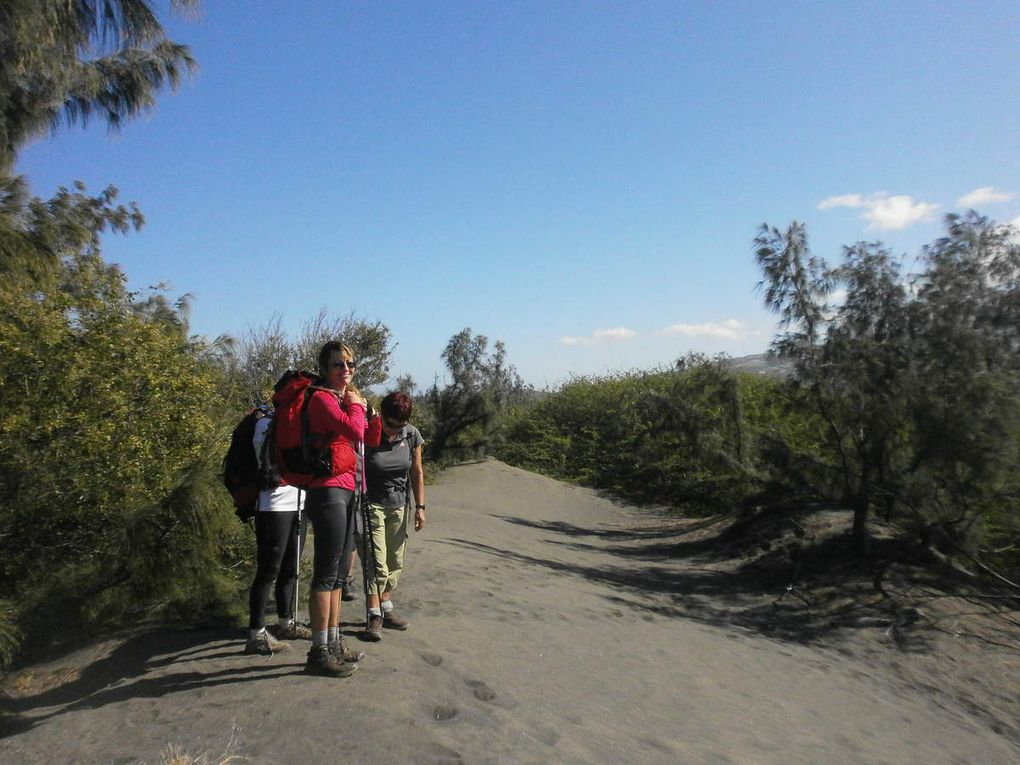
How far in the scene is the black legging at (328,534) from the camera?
3818mm

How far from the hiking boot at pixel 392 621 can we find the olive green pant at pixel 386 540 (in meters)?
0.16

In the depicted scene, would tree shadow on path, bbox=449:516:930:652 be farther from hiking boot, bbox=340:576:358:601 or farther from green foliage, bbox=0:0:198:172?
green foliage, bbox=0:0:198:172

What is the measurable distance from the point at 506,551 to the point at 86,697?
267 inches

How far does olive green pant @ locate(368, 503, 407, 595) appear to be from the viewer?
484 cm

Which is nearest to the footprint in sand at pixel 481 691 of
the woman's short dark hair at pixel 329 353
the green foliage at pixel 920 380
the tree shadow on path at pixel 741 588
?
the woman's short dark hair at pixel 329 353

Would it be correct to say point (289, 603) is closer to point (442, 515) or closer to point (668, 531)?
point (442, 515)

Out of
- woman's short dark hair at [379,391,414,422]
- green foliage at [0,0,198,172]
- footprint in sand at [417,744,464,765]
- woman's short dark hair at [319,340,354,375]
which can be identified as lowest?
footprint in sand at [417,744,464,765]

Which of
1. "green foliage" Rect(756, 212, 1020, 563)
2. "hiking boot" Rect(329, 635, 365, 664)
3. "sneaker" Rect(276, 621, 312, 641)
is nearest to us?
"hiking boot" Rect(329, 635, 365, 664)

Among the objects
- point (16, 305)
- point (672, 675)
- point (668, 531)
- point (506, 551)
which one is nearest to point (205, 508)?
point (16, 305)

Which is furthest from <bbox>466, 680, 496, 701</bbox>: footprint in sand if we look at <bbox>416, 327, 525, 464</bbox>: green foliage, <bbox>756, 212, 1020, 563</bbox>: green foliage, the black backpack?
<bbox>416, 327, 525, 464</bbox>: green foliage

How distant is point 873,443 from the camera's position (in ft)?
31.3

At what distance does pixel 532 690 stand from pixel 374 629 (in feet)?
3.38

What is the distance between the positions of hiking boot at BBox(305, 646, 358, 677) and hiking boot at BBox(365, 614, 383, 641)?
709mm

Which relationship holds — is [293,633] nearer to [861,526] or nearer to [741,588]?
[741,588]
